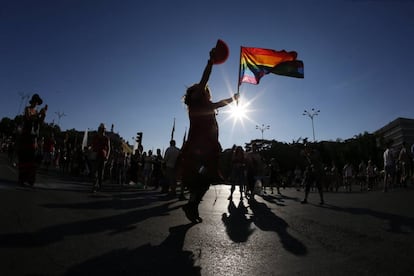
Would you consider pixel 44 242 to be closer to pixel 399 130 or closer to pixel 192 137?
pixel 192 137

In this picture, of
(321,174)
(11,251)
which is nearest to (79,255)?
(11,251)

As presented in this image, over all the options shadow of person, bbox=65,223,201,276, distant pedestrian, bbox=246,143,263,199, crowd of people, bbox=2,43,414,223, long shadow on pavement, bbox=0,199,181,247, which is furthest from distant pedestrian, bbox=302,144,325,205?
shadow of person, bbox=65,223,201,276

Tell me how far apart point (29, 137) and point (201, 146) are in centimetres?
548

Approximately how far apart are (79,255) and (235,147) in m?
9.52

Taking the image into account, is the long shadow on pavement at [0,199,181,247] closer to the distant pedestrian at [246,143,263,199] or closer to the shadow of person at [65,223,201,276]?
the shadow of person at [65,223,201,276]

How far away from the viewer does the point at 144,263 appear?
234 centimetres

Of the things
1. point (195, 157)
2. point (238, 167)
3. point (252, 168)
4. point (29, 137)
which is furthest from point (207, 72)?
point (252, 168)

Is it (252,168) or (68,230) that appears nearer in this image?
(68,230)

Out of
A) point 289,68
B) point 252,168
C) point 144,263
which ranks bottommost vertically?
point 144,263

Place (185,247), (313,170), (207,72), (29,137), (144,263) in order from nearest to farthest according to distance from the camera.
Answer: (144,263) → (185,247) → (207,72) → (29,137) → (313,170)

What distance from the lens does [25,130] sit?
7590 millimetres

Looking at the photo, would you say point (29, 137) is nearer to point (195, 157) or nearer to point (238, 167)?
point (195, 157)

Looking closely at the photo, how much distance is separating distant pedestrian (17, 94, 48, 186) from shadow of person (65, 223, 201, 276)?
19.9ft

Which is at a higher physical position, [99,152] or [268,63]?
[268,63]
